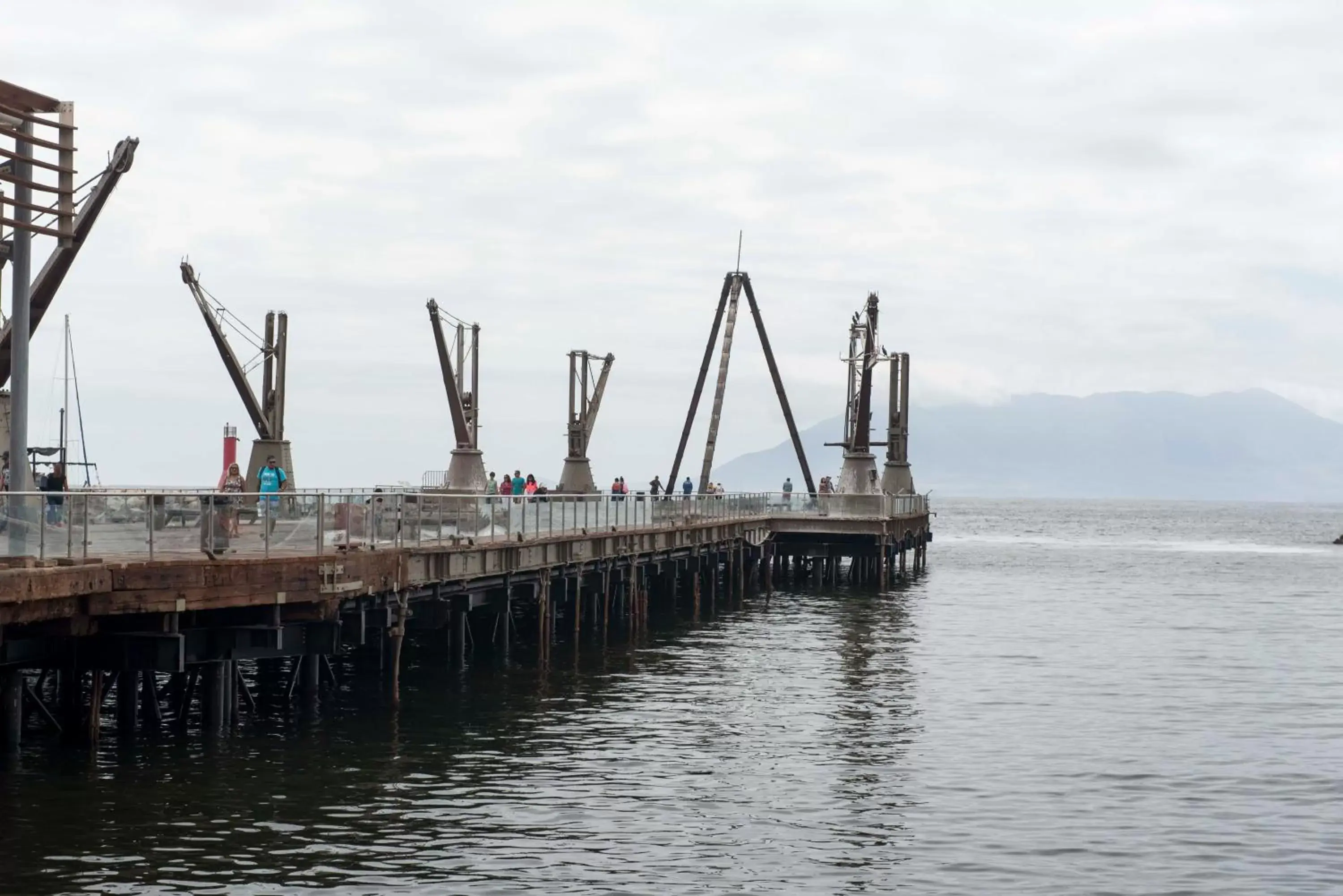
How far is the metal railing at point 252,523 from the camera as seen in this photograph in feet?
79.3

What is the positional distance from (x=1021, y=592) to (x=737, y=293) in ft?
98.3

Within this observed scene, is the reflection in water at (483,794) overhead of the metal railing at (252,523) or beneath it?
beneath

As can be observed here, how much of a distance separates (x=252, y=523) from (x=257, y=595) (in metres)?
1.61

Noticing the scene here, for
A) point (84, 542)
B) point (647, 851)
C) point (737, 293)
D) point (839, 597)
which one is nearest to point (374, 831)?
point (647, 851)

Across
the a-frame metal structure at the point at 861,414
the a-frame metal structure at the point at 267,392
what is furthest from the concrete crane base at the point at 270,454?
the a-frame metal structure at the point at 861,414

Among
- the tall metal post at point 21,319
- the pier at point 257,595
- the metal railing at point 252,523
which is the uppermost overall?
the tall metal post at point 21,319

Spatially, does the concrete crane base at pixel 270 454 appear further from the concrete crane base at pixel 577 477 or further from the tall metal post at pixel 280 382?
the concrete crane base at pixel 577 477

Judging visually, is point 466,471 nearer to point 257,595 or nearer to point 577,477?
point 577,477

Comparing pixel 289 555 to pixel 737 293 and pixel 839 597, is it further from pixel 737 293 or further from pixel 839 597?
pixel 737 293

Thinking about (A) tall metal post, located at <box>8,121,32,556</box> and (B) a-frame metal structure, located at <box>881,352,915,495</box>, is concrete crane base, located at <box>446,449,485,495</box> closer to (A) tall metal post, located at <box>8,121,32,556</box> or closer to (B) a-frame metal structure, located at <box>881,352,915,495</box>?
(B) a-frame metal structure, located at <box>881,352,915,495</box>

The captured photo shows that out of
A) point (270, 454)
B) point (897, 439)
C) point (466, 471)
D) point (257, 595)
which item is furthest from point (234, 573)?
point (897, 439)

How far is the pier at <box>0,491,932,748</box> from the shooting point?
24.8m

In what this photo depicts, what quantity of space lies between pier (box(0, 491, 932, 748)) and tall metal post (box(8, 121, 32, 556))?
7.37ft

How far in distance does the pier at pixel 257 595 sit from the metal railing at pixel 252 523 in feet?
0.12
